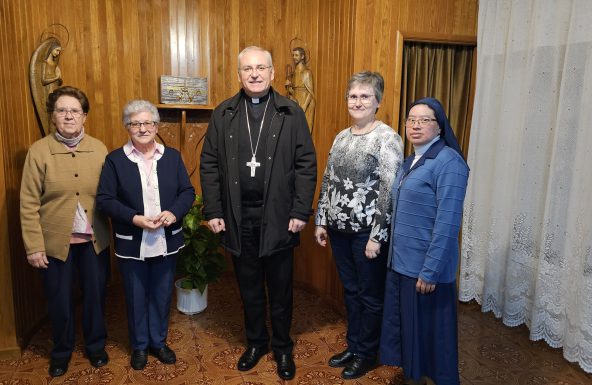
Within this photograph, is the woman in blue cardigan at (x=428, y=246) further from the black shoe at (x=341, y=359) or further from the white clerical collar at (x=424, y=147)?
the black shoe at (x=341, y=359)

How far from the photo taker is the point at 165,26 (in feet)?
10.8

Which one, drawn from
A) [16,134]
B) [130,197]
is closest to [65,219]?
[130,197]

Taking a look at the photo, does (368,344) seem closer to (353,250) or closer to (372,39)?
(353,250)

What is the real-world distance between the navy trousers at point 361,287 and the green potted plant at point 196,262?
106cm

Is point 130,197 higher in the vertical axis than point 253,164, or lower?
lower

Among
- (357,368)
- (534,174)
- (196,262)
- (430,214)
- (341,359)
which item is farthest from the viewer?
(196,262)

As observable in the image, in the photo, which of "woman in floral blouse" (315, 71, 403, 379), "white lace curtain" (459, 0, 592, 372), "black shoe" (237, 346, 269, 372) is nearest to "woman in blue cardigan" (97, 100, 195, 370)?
"black shoe" (237, 346, 269, 372)

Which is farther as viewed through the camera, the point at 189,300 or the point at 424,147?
the point at 189,300

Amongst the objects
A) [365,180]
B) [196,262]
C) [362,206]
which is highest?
[365,180]

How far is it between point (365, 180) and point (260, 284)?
0.79 metres

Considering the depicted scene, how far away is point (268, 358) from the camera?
2.46 m

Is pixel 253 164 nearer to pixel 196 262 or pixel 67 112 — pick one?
pixel 67 112

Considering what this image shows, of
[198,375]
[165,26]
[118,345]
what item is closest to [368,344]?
[198,375]

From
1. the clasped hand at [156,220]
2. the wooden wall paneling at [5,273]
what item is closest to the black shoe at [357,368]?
the clasped hand at [156,220]
